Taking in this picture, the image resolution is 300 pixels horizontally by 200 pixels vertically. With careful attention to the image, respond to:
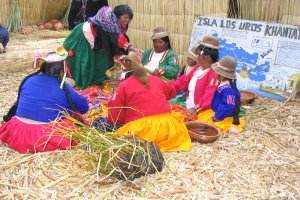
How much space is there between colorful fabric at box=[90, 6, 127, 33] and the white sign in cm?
124

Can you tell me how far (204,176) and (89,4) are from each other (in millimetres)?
5397

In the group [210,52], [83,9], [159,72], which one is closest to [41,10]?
[83,9]

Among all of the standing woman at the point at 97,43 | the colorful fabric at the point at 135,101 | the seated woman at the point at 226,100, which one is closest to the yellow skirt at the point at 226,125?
the seated woman at the point at 226,100

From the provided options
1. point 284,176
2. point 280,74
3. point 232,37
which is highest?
point 232,37

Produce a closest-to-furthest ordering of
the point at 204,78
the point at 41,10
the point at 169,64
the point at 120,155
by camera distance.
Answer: the point at 120,155 < the point at 204,78 < the point at 169,64 < the point at 41,10

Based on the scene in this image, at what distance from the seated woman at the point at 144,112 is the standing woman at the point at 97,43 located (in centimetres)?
178

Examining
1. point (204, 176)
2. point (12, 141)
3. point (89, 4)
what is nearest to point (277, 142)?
point (204, 176)

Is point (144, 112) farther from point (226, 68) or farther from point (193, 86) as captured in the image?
point (193, 86)

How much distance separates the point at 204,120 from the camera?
456cm

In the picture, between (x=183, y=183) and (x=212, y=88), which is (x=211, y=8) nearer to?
(x=212, y=88)

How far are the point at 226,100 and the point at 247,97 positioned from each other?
1129mm

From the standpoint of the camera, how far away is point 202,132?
14.0 ft

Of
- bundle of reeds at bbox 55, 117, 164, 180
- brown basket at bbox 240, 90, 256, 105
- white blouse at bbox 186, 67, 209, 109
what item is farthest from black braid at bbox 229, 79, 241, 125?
bundle of reeds at bbox 55, 117, 164, 180

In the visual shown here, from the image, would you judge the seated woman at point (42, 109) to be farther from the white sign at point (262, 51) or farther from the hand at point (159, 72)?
the white sign at point (262, 51)
